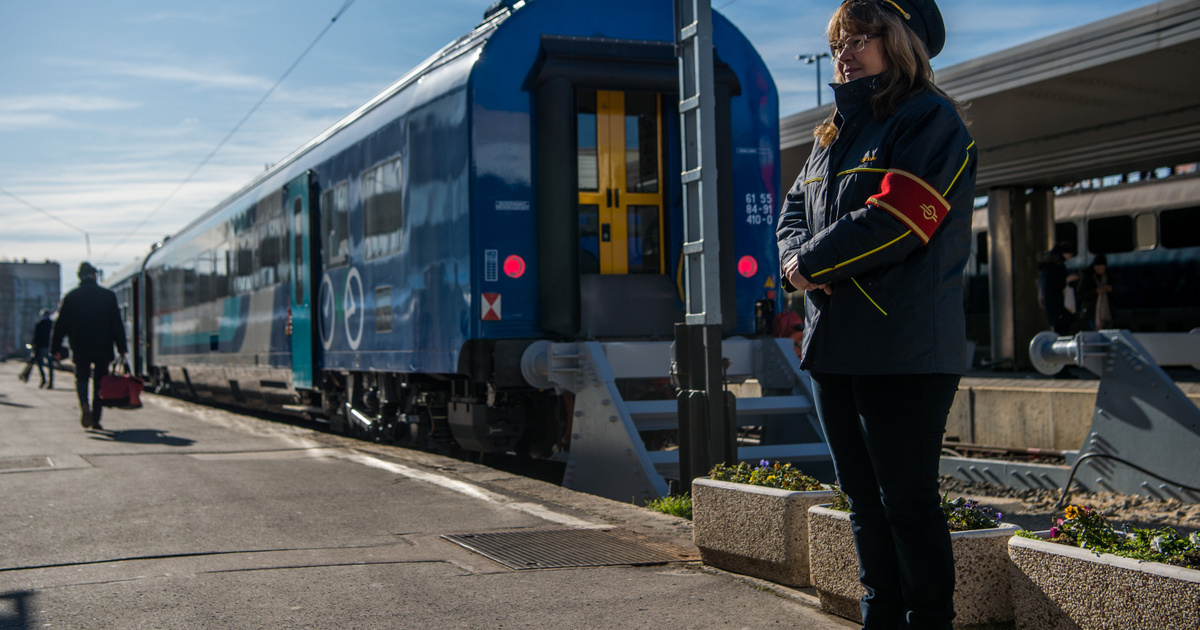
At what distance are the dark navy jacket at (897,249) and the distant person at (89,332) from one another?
11330 millimetres

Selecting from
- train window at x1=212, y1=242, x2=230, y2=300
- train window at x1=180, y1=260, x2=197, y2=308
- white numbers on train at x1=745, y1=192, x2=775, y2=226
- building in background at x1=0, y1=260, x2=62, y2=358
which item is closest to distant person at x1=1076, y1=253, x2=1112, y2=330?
white numbers on train at x1=745, y1=192, x2=775, y2=226

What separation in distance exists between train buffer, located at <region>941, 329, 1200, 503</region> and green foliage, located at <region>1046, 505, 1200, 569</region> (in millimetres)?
A: 4329

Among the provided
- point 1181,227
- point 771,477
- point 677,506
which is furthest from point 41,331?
point 771,477

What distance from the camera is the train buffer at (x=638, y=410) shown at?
23.1ft

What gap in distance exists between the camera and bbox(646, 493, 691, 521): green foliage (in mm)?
6172

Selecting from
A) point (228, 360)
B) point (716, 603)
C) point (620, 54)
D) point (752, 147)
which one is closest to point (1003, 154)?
point (752, 147)

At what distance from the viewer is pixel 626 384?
8.61 m

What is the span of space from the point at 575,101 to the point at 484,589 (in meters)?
4.56

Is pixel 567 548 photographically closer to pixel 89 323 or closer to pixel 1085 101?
pixel 89 323

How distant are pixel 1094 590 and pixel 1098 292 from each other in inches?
534

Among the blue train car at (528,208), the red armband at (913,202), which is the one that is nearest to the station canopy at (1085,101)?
the blue train car at (528,208)

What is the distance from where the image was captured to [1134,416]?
24.5 ft

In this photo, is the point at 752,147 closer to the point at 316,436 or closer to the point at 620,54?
the point at 620,54

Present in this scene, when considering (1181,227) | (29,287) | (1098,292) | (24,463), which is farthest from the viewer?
(29,287)
